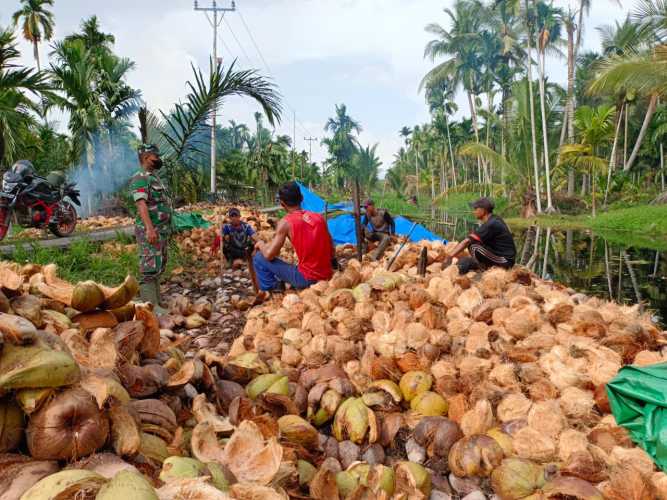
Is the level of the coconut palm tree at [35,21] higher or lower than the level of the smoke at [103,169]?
higher

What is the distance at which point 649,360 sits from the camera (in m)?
2.92

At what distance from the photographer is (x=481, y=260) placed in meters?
5.83

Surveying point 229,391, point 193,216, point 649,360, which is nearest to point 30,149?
point 193,216

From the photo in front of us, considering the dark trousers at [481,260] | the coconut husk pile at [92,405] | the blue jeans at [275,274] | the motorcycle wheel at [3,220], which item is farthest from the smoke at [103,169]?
the coconut husk pile at [92,405]

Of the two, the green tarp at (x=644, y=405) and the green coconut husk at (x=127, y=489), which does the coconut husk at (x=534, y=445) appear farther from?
the green coconut husk at (x=127, y=489)

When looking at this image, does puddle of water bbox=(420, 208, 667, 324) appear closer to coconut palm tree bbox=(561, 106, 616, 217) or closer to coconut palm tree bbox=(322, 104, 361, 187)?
coconut palm tree bbox=(561, 106, 616, 217)

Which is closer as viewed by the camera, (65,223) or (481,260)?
(481,260)

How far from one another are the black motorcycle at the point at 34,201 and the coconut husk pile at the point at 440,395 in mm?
5646

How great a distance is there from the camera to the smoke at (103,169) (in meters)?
18.6

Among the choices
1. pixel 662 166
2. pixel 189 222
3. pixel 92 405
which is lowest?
pixel 92 405

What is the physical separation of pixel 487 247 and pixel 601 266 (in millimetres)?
6290

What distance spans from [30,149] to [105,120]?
364 cm

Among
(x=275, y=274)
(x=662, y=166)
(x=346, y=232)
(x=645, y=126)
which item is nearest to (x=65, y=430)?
(x=275, y=274)

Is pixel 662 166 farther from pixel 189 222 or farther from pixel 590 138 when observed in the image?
pixel 189 222
